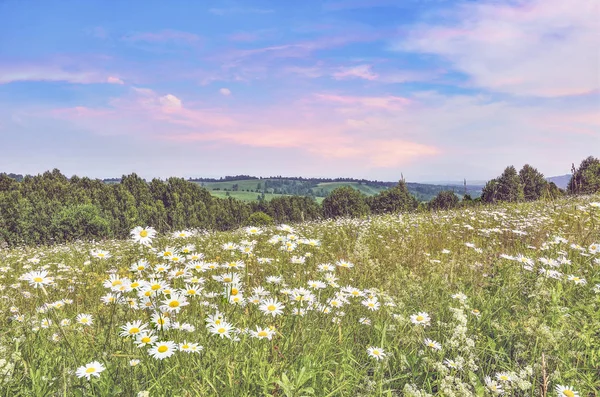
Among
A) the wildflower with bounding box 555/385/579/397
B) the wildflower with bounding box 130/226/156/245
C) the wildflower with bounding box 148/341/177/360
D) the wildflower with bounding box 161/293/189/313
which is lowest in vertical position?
the wildflower with bounding box 555/385/579/397

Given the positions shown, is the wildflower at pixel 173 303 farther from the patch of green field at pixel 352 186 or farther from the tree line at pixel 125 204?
the patch of green field at pixel 352 186

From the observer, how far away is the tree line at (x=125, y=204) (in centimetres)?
6070

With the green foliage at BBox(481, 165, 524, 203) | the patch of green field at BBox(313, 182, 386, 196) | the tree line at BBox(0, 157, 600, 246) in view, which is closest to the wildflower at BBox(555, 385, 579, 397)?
the green foliage at BBox(481, 165, 524, 203)

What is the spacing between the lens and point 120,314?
3.04 metres

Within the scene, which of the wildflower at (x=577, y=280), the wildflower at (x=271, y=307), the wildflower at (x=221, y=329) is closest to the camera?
the wildflower at (x=221, y=329)

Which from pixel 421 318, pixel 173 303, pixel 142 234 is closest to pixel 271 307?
pixel 173 303

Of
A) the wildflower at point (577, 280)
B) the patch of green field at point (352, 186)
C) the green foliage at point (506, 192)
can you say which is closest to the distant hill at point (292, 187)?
the patch of green field at point (352, 186)

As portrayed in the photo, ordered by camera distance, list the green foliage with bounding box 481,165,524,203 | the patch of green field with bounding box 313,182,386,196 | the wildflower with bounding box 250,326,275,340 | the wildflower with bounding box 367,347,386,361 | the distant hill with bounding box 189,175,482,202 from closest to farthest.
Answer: the wildflower with bounding box 250,326,275,340, the wildflower with bounding box 367,347,386,361, the green foliage with bounding box 481,165,524,203, the distant hill with bounding box 189,175,482,202, the patch of green field with bounding box 313,182,386,196

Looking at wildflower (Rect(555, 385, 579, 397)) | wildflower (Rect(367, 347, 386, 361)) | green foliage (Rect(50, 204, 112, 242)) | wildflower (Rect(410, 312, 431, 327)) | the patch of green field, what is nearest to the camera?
wildflower (Rect(555, 385, 579, 397))

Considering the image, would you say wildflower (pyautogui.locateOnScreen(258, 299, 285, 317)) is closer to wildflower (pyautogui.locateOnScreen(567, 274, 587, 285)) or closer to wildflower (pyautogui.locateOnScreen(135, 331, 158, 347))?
wildflower (pyautogui.locateOnScreen(135, 331, 158, 347))

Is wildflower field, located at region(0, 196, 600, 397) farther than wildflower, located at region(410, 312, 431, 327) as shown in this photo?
No

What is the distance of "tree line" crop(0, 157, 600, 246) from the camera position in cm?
6070

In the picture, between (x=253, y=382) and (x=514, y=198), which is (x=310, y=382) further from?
(x=514, y=198)

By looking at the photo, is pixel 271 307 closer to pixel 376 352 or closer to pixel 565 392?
pixel 376 352
